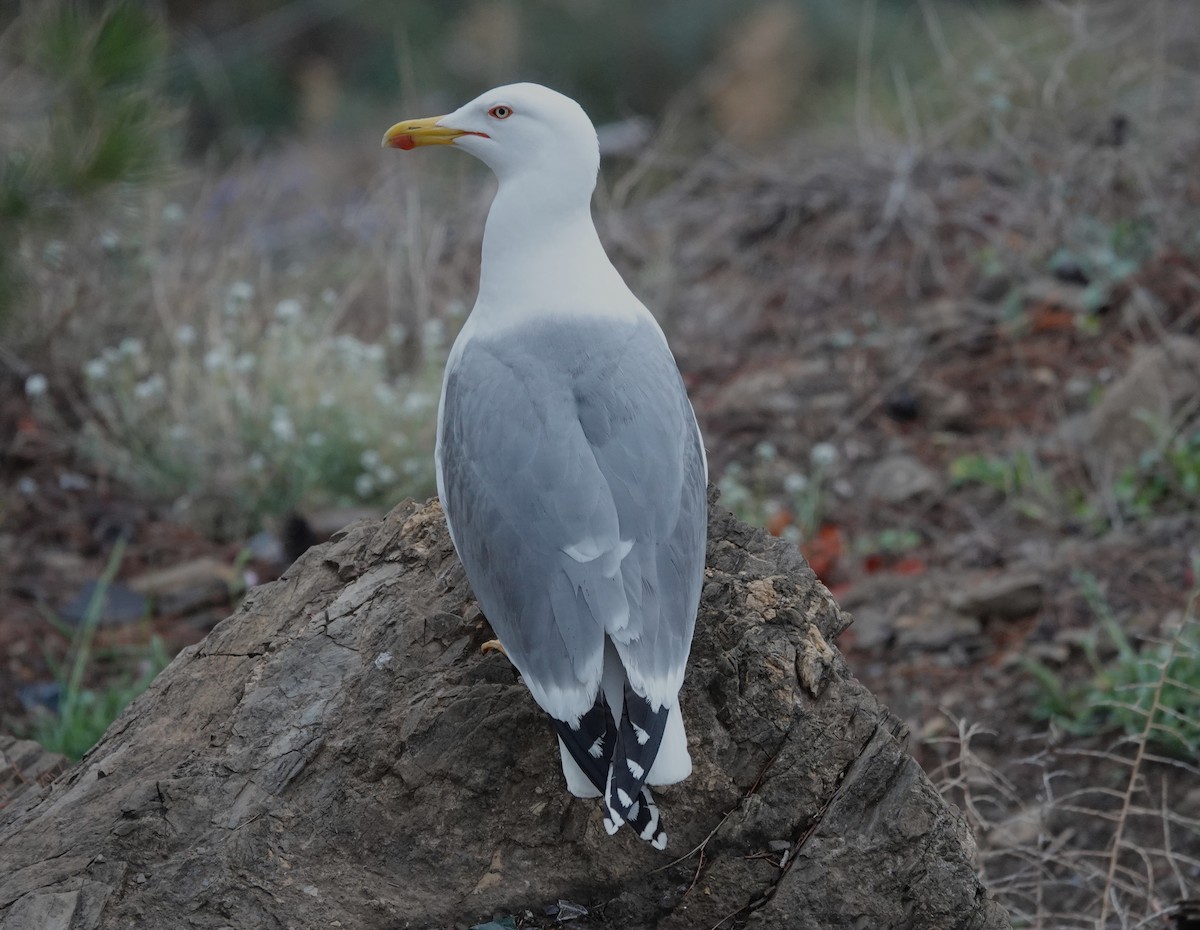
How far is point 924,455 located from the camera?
593 centimetres

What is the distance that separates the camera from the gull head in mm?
3246

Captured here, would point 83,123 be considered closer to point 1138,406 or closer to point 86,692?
point 86,692

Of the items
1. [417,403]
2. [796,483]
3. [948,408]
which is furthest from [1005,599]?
[417,403]

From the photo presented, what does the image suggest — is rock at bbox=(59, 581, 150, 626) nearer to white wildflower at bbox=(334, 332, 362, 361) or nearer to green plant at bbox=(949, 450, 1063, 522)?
white wildflower at bbox=(334, 332, 362, 361)

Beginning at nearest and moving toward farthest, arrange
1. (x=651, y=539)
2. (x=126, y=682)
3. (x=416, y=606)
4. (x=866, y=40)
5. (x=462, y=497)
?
(x=651, y=539), (x=462, y=497), (x=416, y=606), (x=126, y=682), (x=866, y=40)

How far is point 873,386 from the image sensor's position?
638 cm

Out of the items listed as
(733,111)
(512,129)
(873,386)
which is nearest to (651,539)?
(512,129)

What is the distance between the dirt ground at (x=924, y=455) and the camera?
4.55 metres

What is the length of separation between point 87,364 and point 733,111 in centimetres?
774

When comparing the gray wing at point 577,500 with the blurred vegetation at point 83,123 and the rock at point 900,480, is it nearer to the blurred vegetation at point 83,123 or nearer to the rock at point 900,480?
the blurred vegetation at point 83,123

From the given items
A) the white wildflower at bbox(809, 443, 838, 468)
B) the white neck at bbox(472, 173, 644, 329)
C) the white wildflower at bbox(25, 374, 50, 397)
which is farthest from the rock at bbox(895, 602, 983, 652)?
the white wildflower at bbox(25, 374, 50, 397)

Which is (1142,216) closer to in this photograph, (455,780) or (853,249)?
(853,249)

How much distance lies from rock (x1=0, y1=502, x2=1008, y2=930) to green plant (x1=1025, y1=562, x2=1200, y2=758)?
1311 millimetres

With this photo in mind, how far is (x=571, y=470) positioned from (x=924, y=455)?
352 cm
